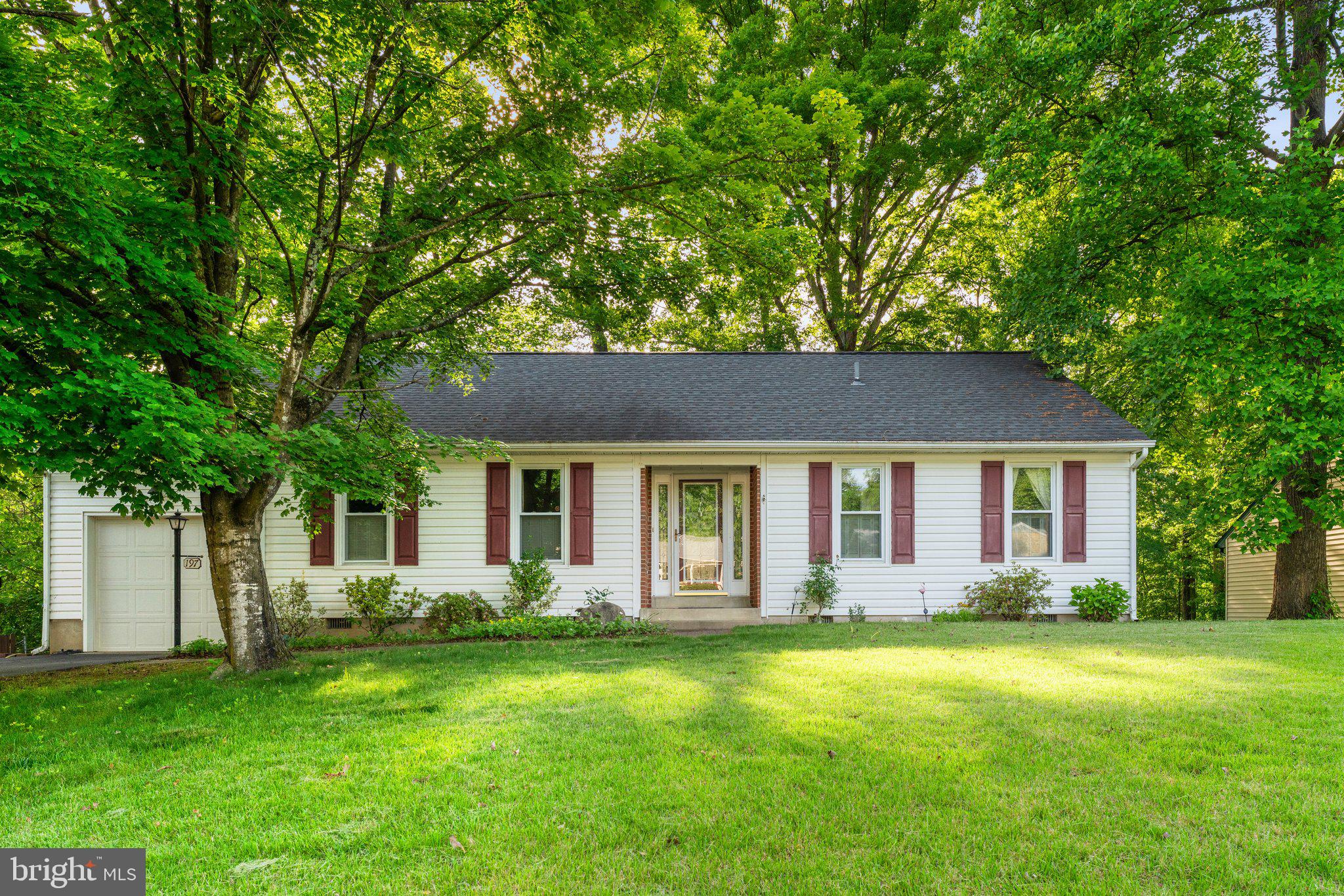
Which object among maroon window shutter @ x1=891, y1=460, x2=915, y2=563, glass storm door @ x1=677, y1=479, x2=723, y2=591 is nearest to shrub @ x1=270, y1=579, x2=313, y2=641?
glass storm door @ x1=677, y1=479, x2=723, y2=591

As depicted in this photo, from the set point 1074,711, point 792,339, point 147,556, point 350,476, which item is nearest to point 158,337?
point 350,476

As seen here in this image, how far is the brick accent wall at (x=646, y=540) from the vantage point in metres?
11.4

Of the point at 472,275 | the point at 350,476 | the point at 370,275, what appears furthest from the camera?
the point at 472,275

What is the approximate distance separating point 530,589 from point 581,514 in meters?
1.46

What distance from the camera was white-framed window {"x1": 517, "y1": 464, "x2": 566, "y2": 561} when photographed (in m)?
11.2

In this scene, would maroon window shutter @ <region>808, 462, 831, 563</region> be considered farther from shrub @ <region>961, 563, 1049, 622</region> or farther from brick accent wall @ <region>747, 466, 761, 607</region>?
shrub @ <region>961, 563, 1049, 622</region>

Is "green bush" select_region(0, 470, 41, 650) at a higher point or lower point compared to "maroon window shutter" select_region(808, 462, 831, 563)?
lower

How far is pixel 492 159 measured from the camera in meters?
8.04

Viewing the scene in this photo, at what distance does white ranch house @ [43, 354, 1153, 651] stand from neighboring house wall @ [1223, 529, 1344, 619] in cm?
675

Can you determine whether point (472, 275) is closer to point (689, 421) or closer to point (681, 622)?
point (689, 421)

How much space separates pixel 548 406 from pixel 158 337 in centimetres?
622

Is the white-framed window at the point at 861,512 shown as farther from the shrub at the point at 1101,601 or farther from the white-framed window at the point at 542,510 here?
the white-framed window at the point at 542,510

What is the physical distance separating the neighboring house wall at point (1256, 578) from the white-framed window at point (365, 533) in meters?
17.4

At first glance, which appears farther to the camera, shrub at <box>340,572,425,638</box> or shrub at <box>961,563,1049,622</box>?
shrub at <box>961,563,1049,622</box>
